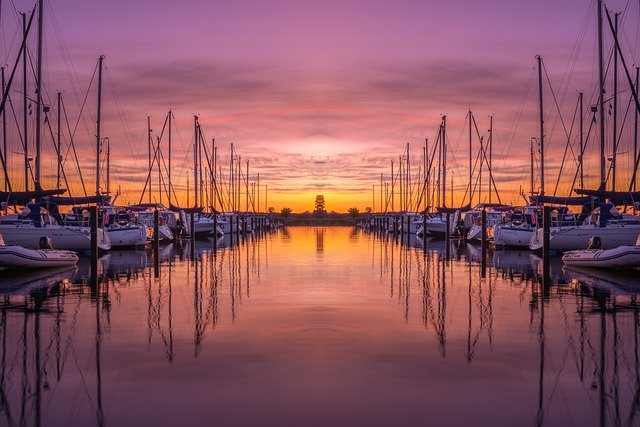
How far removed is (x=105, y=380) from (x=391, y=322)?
6466 millimetres

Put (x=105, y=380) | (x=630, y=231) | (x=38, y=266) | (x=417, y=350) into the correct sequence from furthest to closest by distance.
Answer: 1. (x=630, y=231)
2. (x=38, y=266)
3. (x=417, y=350)
4. (x=105, y=380)

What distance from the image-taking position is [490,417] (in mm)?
7801

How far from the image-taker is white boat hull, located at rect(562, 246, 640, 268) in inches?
1003

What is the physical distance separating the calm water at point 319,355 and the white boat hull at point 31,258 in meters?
4.17

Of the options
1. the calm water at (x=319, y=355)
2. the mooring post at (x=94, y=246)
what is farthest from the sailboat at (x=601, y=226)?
the mooring post at (x=94, y=246)

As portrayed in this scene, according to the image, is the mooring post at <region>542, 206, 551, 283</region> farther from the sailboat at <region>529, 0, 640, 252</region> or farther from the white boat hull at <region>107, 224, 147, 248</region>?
the white boat hull at <region>107, 224, 147, 248</region>

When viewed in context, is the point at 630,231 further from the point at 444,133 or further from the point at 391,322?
the point at 444,133

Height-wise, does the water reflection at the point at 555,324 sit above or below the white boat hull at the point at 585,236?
below

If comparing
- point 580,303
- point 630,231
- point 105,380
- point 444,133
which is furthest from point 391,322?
point 444,133

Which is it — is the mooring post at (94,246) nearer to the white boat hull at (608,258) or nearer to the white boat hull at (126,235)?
the white boat hull at (608,258)

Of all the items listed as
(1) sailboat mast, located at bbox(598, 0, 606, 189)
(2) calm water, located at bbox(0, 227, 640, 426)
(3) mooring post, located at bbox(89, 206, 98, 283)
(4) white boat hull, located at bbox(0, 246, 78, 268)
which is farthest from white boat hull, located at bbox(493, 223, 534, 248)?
(3) mooring post, located at bbox(89, 206, 98, 283)

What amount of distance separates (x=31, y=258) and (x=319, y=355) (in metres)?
17.8

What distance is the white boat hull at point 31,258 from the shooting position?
82.5 ft

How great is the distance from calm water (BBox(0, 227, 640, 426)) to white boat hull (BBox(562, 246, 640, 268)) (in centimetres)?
401
